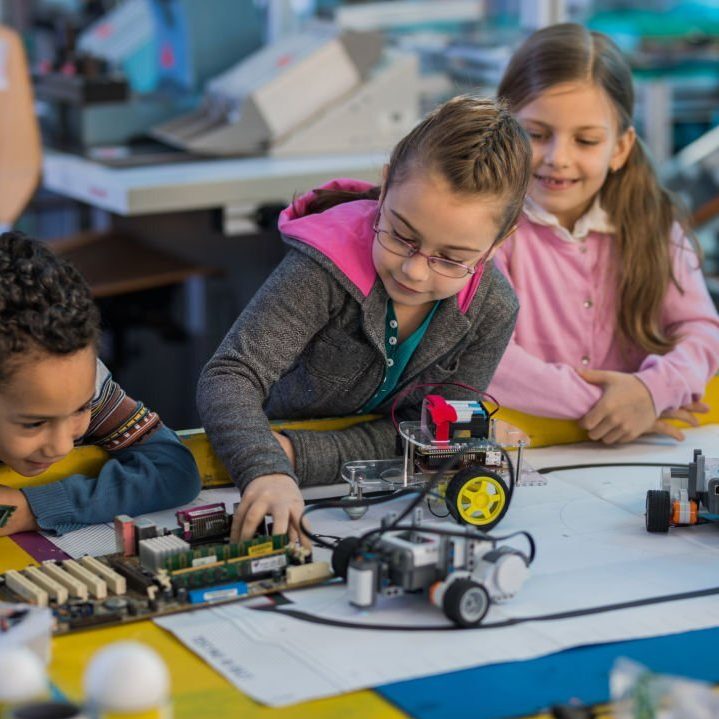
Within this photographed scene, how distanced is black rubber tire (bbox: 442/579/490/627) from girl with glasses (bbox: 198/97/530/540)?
236 mm

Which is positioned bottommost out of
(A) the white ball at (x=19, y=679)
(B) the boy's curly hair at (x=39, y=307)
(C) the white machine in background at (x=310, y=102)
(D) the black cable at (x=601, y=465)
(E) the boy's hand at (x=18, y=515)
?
(D) the black cable at (x=601, y=465)

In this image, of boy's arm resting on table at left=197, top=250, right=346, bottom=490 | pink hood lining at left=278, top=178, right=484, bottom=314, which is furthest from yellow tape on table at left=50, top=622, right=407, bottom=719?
pink hood lining at left=278, top=178, right=484, bottom=314

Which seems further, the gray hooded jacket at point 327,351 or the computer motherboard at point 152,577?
the gray hooded jacket at point 327,351

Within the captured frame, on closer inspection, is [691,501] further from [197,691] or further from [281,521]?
[197,691]

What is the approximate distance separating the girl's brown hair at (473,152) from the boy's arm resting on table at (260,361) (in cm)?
17

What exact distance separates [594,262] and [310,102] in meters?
1.40

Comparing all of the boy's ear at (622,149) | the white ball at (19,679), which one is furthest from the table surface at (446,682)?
the boy's ear at (622,149)

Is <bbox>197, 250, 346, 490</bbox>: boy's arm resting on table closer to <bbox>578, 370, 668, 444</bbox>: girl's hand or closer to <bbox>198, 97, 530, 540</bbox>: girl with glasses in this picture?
<bbox>198, 97, 530, 540</bbox>: girl with glasses

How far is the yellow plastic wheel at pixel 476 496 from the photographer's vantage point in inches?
55.6

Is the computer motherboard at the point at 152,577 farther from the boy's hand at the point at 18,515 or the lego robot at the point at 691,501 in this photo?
the lego robot at the point at 691,501

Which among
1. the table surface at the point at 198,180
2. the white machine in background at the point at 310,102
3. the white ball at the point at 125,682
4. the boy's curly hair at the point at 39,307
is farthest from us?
the white machine in background at the point at 310,102

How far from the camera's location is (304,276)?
159cm

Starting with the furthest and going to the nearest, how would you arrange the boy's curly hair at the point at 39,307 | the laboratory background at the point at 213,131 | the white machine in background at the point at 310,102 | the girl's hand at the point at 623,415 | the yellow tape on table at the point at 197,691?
the white machine in background at the point at 310,102 < the laboratory background at the point at 213,131 < the girl's hand at the point at 623,415 < the boy's curly hair at the point at 39,307 < the yellow tape on table at the point at 197,691

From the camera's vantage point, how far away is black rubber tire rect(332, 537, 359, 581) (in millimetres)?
1231
